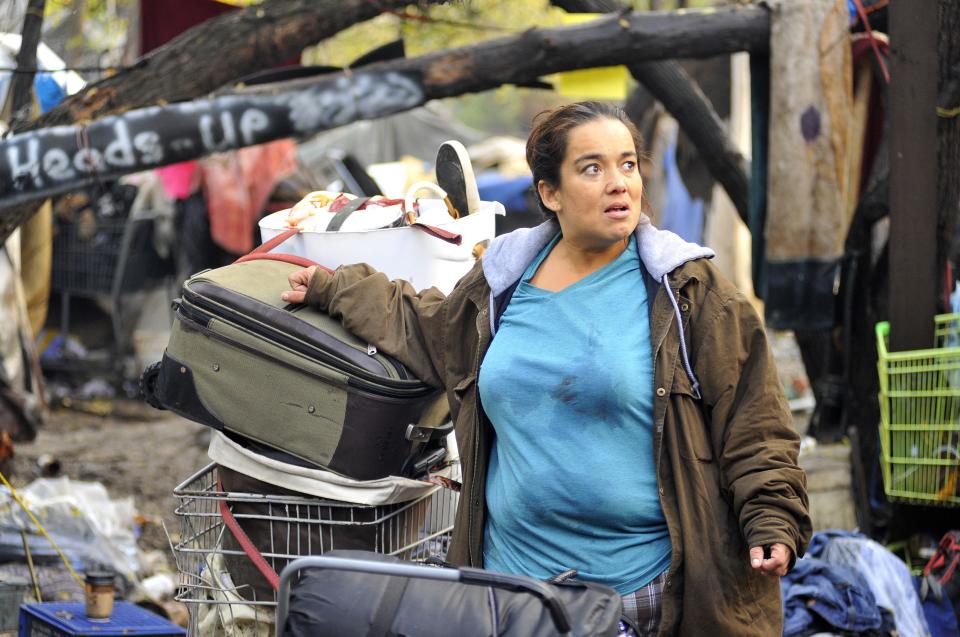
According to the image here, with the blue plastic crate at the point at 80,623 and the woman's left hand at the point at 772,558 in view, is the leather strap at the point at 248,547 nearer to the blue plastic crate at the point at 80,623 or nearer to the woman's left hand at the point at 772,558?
the blue plastic crate at the point at 80,623

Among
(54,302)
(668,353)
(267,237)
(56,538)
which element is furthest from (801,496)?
(54,302)

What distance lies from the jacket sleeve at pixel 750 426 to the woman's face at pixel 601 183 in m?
0.32

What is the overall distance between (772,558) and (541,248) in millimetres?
1001

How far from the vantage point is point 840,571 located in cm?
469

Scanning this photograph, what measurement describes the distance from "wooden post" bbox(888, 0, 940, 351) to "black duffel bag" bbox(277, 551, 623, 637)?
3.29 m

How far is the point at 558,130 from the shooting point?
300 centimetres

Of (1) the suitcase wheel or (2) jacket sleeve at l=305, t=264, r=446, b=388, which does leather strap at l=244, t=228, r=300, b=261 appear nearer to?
(2) jacket sleeve at l=305, t=264, r=446, b=388

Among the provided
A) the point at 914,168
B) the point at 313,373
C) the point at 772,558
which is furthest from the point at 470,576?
the point at 914,168

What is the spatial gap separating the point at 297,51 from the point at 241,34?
14.5 inches

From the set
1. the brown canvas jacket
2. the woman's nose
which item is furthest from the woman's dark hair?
the brown canvas jacket

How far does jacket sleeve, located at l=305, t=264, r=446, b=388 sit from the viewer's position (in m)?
3.18

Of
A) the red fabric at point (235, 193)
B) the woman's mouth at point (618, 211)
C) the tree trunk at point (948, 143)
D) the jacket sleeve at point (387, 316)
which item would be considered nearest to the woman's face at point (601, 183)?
the woman's mouth at point (618, 211)

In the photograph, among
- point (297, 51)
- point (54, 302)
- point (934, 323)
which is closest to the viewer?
point (934, 323)

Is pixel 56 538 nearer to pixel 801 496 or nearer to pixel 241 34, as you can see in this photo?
pixel 241 34
